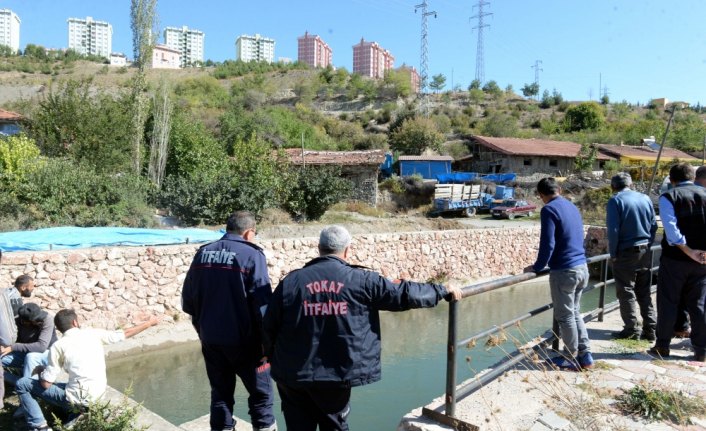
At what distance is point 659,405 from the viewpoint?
3529 millimetres

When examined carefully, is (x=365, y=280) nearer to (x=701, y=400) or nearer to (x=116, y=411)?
(x=116, y=411)

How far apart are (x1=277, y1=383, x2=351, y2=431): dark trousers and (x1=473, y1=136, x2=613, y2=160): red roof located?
36585 millimetres

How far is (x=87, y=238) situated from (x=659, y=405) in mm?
11335

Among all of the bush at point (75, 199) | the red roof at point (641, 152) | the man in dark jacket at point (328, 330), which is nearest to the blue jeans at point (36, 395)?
the man in dark jacket at point (328, 330)

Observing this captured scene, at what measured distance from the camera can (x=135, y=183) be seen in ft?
61.3

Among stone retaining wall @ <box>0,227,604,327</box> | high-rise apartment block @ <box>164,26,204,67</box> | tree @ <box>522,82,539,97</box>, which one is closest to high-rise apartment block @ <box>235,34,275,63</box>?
high-rise apartment block @ <box>164,26,204,67</box>

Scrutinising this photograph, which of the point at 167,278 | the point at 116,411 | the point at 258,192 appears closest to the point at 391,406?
the point at 116,411

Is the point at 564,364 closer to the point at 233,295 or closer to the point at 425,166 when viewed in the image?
the point at 233,295

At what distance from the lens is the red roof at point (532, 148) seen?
123 ft

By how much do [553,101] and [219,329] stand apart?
72736 millimetres

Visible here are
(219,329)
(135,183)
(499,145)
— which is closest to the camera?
(219,329)

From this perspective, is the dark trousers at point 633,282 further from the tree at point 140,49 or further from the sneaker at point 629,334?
the tree at point 140,49

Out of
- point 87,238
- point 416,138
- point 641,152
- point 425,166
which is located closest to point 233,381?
point 87,238

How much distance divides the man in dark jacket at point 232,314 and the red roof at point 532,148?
3597 cm
